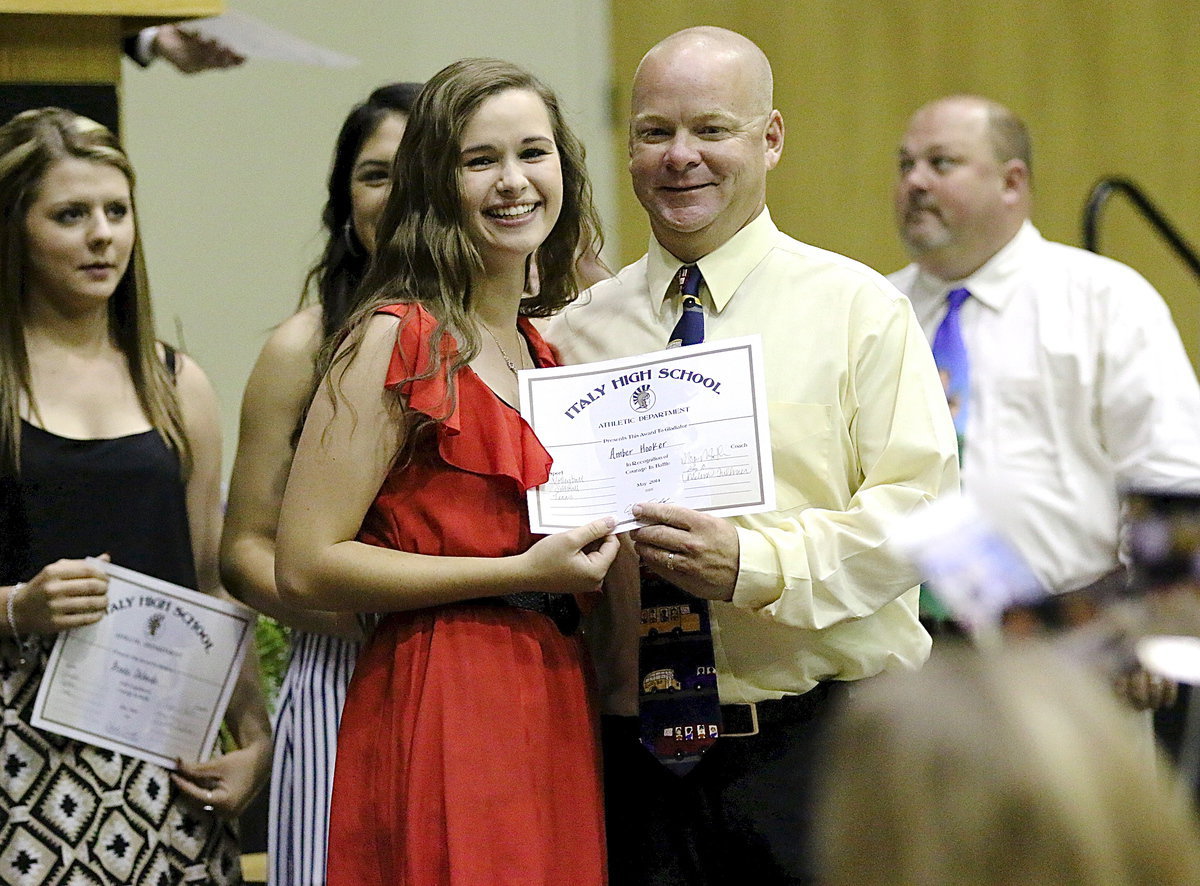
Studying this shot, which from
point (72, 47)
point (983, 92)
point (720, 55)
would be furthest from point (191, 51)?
point (983, 92)

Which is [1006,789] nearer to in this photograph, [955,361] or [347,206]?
[347,206]

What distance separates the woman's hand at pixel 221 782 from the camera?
2.46 meters

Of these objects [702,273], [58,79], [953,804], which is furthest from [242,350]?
[953,804]

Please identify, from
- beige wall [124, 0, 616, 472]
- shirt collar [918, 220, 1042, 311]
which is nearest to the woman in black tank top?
shirt collar [918, 220, 1042, 311]

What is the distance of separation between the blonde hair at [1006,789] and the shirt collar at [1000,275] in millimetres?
3204

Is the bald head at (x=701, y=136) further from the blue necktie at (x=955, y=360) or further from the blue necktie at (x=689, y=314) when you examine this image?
the blue necktie at (x=955, y=360)

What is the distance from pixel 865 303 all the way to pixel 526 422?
492mm

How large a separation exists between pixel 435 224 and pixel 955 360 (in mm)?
2045

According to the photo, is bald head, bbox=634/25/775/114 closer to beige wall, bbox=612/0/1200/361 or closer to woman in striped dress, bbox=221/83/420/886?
woman in striped dress, bbox=221/83/420/886

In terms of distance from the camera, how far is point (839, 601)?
2.03m

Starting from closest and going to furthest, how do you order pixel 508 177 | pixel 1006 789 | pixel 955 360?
1. pixel 1006 789
2. pixel 508 177
3. pixel 955 360

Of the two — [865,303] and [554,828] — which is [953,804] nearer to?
[554,828]

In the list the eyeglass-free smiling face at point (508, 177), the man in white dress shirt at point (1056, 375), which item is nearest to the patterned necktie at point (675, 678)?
the eyeglass-free smiling face at point (508, 177)

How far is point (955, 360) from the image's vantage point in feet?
12.4
